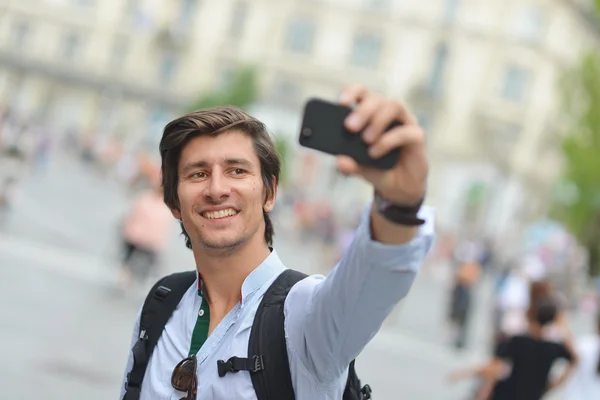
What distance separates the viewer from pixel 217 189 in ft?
8.84

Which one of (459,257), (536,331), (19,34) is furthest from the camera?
(19,34)

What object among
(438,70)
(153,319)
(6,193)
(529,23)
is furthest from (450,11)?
(153,319)

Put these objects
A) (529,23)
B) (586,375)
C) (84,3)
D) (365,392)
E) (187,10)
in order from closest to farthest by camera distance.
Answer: (365,392)
(586,375)
(529,23)
(84,3)
(187,10)

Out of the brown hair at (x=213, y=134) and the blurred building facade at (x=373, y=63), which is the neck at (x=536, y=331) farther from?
the blurred building facade at (x=373, y=63)

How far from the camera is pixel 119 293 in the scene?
15664 millimetres

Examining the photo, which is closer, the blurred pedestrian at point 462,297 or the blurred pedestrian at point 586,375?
the blurred pedestrian at point 586,375

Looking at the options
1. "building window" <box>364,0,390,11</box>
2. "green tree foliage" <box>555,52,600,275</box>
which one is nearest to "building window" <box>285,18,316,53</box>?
"building window" <box>364,0,390,11</box>

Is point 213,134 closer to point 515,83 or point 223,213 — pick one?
point 223,213

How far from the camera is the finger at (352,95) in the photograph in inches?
76.5

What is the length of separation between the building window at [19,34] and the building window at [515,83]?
1073 inches

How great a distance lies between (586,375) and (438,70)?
5822cm

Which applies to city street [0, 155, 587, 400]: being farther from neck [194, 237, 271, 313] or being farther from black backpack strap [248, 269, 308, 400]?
black backpack strap [248, 269, 308, 400]

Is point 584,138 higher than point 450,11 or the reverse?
the reverse

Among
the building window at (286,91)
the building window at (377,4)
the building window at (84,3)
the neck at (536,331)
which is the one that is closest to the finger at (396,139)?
the neck at (536,331)
